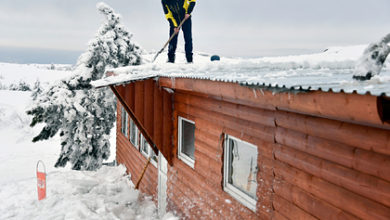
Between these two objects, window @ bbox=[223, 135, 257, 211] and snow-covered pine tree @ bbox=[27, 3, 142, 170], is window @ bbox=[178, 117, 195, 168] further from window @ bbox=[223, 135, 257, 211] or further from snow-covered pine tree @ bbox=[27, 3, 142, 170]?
snow-covered pine tree @ bbox=[27, 3, 142, 170]

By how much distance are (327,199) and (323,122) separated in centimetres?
71

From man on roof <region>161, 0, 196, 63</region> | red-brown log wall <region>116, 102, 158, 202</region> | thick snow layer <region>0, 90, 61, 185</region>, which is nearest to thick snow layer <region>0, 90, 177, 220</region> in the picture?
red-brown log wall <region>116, 102, 158, 202</region>

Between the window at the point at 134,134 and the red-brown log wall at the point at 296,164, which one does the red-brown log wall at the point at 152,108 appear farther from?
the window at the point at 134,134

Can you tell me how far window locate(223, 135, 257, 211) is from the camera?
384cm

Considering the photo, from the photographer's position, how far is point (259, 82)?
2580mm

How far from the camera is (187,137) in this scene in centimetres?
574

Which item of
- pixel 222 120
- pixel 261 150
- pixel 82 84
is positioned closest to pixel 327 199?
pixel 261 150

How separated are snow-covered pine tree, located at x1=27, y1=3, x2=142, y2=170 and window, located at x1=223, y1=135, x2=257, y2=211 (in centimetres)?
1057

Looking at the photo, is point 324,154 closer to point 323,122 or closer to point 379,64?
point 323,122

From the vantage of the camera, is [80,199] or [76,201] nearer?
[76,201]

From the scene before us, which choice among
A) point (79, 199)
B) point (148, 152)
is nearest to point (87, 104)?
point (148, 152)

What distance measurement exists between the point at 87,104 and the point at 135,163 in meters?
5.85

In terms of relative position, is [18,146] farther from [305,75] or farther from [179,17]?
[305,75]

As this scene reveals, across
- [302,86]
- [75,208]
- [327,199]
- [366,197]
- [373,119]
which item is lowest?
[75,208]
